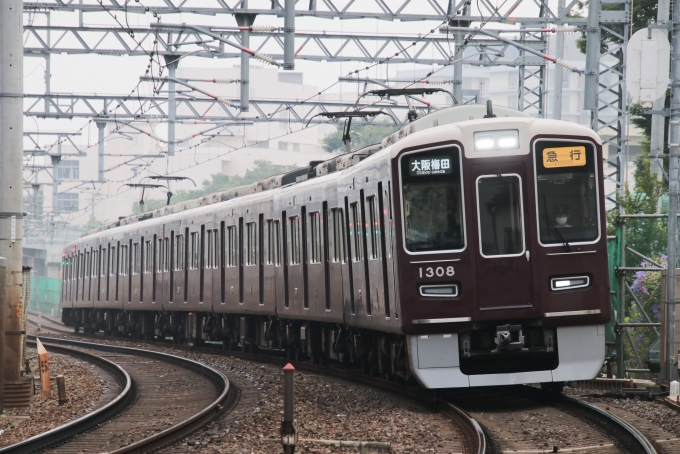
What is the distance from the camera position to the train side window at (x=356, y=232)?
42.6ft

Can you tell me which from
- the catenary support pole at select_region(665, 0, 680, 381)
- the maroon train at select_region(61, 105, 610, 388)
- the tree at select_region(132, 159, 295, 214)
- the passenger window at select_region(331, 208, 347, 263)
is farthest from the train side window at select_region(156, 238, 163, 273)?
the tree at select_region(132, 159, 295, 214)

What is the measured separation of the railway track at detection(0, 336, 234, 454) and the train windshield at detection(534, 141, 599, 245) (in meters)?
3.56

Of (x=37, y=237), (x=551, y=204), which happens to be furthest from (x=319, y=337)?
(x=37, y=237)

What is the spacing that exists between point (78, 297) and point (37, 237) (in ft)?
130

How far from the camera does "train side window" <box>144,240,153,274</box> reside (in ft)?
85.8

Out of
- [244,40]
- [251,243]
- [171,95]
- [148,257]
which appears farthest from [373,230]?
[171,95]

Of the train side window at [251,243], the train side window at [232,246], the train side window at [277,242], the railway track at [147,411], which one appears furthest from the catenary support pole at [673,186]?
the train side window at [232,246]

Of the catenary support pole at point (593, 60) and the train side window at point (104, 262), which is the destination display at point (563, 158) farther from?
the train side window at point (104, 262)

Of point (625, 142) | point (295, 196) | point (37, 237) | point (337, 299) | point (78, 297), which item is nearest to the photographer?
point (337, 299)

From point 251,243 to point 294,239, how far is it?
271cm

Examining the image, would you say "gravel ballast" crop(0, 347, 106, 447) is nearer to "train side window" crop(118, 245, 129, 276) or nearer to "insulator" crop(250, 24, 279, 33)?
"insulator" crop(250, 24, 279, 33)

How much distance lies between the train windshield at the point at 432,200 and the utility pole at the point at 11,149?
16.6ft

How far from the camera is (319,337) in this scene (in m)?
16.9

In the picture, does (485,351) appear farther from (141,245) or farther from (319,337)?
(141,245)
